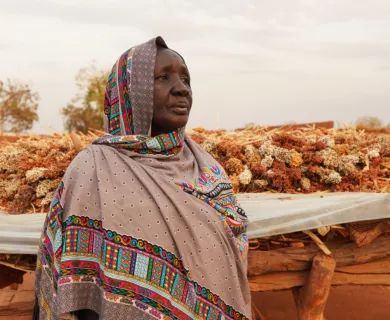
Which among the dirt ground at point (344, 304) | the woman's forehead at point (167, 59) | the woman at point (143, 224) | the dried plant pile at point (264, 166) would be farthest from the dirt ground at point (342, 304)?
the woman's forehead at point (167, 59)

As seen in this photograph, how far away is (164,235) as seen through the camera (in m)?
1.91

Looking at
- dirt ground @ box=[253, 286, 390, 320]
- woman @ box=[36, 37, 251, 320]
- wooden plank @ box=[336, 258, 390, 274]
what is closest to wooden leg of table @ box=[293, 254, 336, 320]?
wooden plank @ box=[336, 258, 390, 274]

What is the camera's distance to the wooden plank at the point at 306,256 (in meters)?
3.13

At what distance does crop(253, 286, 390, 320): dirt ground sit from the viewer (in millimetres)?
5205

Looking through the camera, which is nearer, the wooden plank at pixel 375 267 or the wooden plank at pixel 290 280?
the wooden plank at pixel 290 280

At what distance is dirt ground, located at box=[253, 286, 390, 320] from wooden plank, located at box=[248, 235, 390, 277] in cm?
210

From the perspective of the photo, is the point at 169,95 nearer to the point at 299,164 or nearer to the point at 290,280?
the point at 290,280

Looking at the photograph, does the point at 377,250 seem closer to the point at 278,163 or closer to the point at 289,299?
the point at 278,163

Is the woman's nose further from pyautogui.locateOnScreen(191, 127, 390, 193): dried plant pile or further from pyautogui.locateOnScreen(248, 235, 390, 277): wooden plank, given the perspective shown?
pyautogui.locateOnScreen(191, 127, 390, 193): dried plant pile

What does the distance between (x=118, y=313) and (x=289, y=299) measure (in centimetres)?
436

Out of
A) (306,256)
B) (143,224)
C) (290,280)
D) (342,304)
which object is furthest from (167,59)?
(342,304)

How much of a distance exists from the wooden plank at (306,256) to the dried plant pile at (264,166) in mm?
993

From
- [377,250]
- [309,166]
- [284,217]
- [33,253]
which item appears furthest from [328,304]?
[33,253]

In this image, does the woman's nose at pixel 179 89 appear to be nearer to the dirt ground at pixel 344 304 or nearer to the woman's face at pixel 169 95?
the woman's face at pixel 169 95
